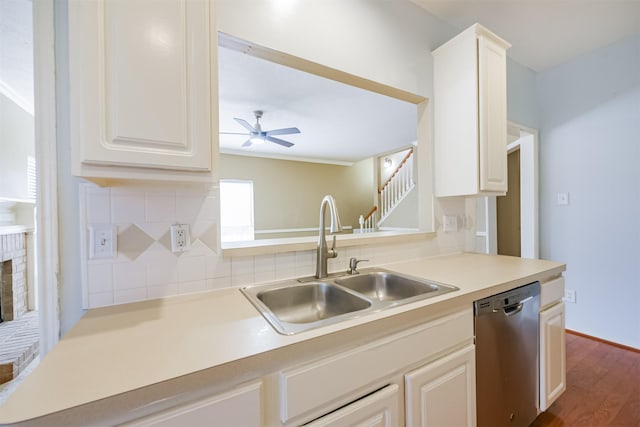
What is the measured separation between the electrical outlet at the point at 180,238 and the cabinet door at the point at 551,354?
179 centimetres

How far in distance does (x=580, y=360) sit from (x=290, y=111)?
12.5ft

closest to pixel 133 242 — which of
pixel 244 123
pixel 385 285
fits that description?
pixel 385 285

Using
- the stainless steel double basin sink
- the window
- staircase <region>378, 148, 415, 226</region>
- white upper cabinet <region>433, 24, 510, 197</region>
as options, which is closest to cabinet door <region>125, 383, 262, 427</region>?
the stainless steel double basin sink

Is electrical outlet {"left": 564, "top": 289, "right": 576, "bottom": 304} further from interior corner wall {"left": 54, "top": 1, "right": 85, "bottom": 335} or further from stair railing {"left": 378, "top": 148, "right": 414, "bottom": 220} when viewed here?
interior corner wall {"left": 54, "top": 1, "right": 85, "bottom": 335}

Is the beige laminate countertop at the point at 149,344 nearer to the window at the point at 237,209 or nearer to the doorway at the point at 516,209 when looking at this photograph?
the doorway at the point at 516,209

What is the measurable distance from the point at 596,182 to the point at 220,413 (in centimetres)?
339

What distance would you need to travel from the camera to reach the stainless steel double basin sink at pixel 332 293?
1.15m

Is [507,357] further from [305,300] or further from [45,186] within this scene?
[45,186]

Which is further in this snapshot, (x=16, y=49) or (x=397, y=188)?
(x=397, y=188)

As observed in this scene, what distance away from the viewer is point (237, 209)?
571 cm

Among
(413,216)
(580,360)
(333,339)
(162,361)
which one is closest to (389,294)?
(333,339)

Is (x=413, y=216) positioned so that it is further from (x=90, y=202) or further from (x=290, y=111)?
(x=90, y=202)

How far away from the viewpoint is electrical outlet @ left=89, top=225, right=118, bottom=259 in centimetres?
98

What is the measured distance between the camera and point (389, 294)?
1451 millimetres
